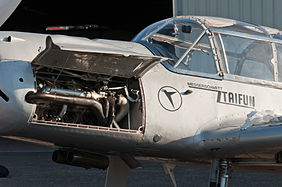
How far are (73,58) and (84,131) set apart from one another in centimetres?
71

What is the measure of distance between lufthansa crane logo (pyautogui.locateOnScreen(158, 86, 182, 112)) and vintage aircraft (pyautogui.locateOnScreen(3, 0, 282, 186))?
10 mm

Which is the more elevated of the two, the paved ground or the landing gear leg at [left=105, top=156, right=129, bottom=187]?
the paved ground

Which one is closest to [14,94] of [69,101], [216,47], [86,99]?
[69,101]

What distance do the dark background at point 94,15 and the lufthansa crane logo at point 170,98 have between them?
70.3 feet

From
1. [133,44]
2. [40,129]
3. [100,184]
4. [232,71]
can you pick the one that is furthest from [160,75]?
[100,184]

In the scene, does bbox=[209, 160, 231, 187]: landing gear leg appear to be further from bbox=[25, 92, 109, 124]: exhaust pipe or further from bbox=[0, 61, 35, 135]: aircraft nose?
bbox=[0, 61, 35, 135]: aircraft nose

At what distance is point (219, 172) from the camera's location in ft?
18.8

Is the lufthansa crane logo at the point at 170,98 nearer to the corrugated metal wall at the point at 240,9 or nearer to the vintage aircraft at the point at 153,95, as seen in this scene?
the vintage aircraft at the point at 153,95

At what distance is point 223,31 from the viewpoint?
5.90m

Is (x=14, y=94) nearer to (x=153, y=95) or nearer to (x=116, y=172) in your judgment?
(x=153, y=95)

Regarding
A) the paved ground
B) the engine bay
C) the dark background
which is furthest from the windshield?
the dark background

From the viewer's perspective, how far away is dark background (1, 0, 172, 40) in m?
27.5

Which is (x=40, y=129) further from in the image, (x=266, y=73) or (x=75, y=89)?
(x=266, y=73)

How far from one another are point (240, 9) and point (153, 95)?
32.5 feet
